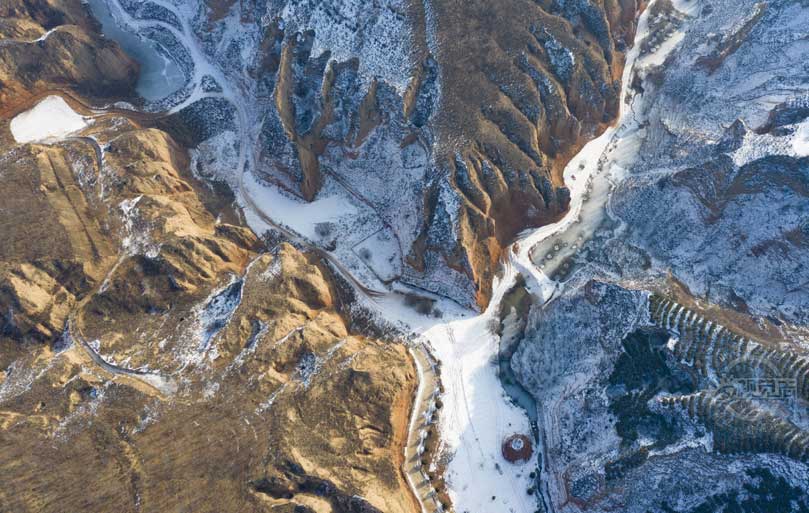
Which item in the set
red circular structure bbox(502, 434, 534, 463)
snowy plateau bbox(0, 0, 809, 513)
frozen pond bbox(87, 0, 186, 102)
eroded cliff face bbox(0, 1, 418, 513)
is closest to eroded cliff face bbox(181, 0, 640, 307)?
snowy plateau bbox(0, 0, 809, 513)

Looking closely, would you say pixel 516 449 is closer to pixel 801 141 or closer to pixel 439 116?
pixel 439 116

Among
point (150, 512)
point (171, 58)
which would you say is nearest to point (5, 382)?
point (150, 512)

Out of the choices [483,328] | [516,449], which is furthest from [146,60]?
[516,449]

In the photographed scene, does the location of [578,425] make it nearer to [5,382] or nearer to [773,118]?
[773,118]

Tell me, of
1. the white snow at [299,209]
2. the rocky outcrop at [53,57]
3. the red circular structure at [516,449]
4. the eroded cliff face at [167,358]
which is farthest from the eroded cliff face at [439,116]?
the rocky outcrop at [53,57]

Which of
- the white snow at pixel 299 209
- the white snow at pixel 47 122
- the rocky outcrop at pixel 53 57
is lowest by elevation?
the white snow at pixel 299 209

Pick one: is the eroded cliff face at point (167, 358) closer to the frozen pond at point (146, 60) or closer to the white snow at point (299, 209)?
the white snow at point (299, 209)
